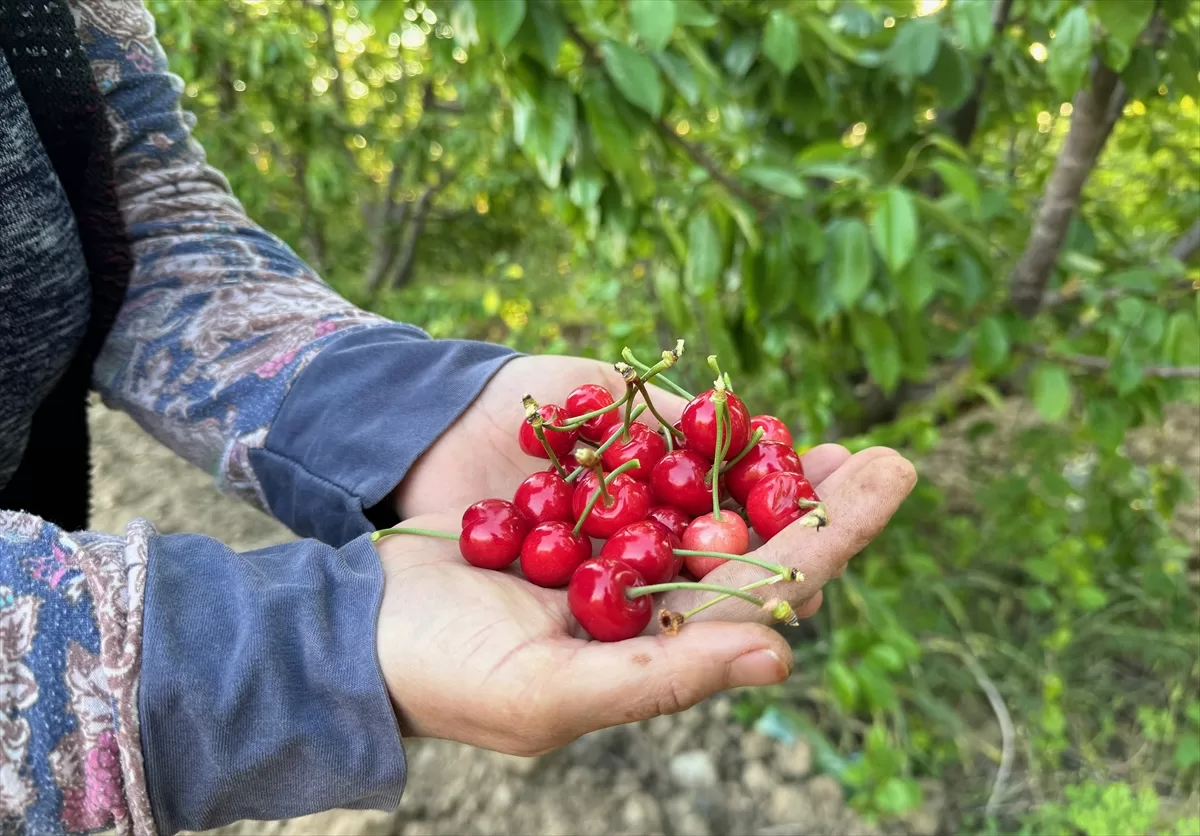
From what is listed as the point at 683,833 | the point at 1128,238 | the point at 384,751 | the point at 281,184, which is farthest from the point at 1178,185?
the point at 281,184

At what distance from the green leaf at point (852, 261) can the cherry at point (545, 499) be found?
664 mm

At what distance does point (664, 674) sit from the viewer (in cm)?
70

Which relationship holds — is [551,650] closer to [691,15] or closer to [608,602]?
[608,602]

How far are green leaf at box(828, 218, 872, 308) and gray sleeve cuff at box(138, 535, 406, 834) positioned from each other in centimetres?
98

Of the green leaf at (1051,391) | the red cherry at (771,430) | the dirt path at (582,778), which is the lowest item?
the dirt path at (582,778)

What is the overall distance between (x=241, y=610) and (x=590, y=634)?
331mm

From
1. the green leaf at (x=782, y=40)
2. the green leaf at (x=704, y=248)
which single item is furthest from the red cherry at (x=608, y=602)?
the green leaf at (x=782, y=40)

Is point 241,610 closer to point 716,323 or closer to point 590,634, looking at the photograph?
point 590,634

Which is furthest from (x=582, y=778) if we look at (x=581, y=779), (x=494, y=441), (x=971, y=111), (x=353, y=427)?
(x=971, y=111)

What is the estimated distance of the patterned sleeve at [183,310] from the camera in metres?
1.16

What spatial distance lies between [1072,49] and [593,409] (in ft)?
2.85

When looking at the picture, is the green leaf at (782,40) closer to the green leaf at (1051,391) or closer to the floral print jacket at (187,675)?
the green leaf at (1051,391)

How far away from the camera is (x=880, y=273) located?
1.56 m

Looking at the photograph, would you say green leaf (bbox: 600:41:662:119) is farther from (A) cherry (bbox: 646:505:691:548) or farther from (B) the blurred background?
(A) cherry (bbox: 646:505:691:548)
